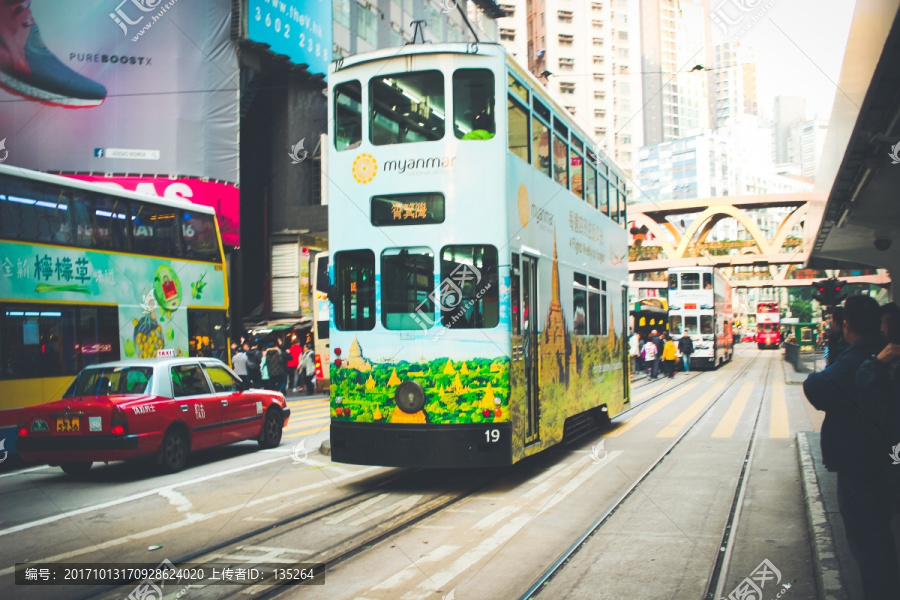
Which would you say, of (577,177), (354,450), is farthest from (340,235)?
(577,177)

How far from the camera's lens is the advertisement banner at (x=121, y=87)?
22.9 metres

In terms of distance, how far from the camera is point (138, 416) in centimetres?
913

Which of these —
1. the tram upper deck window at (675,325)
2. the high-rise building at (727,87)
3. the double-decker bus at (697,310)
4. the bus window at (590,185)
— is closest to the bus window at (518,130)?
the bus window at (590,185)

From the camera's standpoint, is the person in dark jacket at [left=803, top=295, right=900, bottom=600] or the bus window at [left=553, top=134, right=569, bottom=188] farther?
the bus window at [left=553, top=134, right=569, bottom=188]

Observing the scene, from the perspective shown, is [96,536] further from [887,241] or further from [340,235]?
[887,241]

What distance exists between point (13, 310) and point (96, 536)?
5.60 metres

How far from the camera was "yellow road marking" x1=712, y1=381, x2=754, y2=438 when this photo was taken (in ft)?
42.5

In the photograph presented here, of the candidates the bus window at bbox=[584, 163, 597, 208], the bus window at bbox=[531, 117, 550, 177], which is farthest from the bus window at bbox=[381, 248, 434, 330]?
the bus window at bbox=[584, 163, 597, 208]

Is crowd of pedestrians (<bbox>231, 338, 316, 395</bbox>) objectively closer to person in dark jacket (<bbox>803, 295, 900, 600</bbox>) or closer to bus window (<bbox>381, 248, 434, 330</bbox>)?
bus window (<bbox>381, 248, 434, 330</bbox>)

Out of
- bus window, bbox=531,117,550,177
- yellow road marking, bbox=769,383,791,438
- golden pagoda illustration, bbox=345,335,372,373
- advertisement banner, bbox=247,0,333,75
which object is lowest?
yellow road marking, bbox=769,383,791,438

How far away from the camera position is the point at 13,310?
10.9 meters

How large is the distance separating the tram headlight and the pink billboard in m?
18.8

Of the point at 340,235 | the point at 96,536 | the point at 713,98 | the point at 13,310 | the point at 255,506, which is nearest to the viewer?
the point at 96,536

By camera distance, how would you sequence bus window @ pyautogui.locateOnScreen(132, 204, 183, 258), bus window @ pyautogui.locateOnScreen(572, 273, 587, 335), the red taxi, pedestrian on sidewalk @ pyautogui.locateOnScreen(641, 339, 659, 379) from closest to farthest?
the red taxi < bus window @ pyautogui.locateOnScreen(572, 273, 587, 335) < bus window @ pyautogui.locateOnScreen(132, 204, 183, 258) < pedestrian on sidewalk @ pyautogui.locateOnScreen(641, 339, 659, 379)
